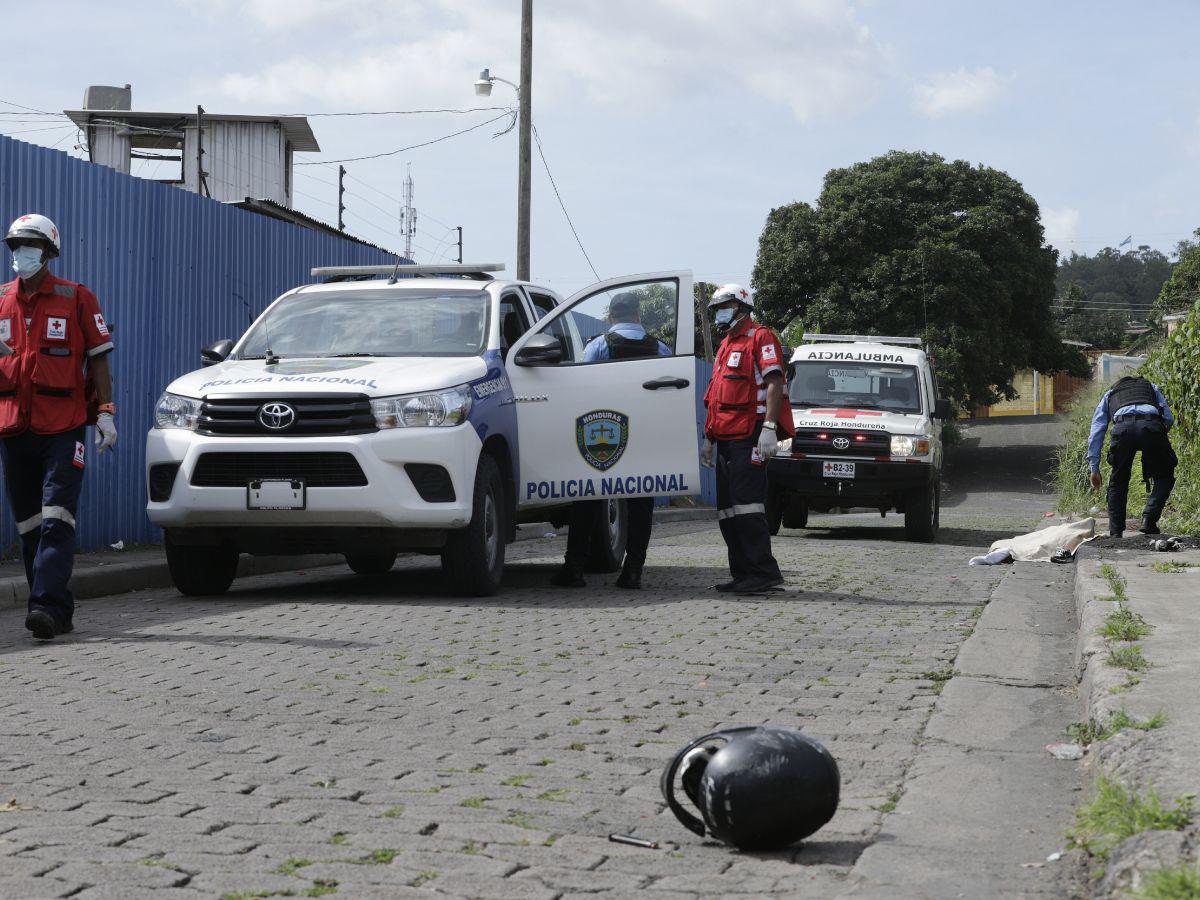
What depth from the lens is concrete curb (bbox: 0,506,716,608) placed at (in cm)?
873

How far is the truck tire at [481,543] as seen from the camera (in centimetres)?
893

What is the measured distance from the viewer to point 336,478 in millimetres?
8578

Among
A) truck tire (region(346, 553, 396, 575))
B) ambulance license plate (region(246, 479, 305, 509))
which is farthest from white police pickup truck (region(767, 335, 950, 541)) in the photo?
ambulance license plate (region(246, 479, 305, 509))

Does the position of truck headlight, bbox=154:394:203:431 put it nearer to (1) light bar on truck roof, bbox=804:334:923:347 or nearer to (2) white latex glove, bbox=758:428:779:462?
(2) white latex glove, bbox=758:428:779:462

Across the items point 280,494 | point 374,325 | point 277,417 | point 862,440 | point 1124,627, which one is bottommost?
point 1124,627

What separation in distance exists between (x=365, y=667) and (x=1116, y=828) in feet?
12.0

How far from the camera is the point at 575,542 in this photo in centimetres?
1012

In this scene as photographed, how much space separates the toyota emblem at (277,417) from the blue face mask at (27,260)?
1.61 meters

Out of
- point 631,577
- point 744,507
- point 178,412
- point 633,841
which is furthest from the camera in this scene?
point 631,577

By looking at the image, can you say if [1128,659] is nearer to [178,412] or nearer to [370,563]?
[178,412]

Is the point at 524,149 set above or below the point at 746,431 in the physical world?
above

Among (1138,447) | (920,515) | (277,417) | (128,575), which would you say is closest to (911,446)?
(920,515)

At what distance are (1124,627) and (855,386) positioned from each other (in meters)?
10.7

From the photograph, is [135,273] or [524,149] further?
[524,149]
